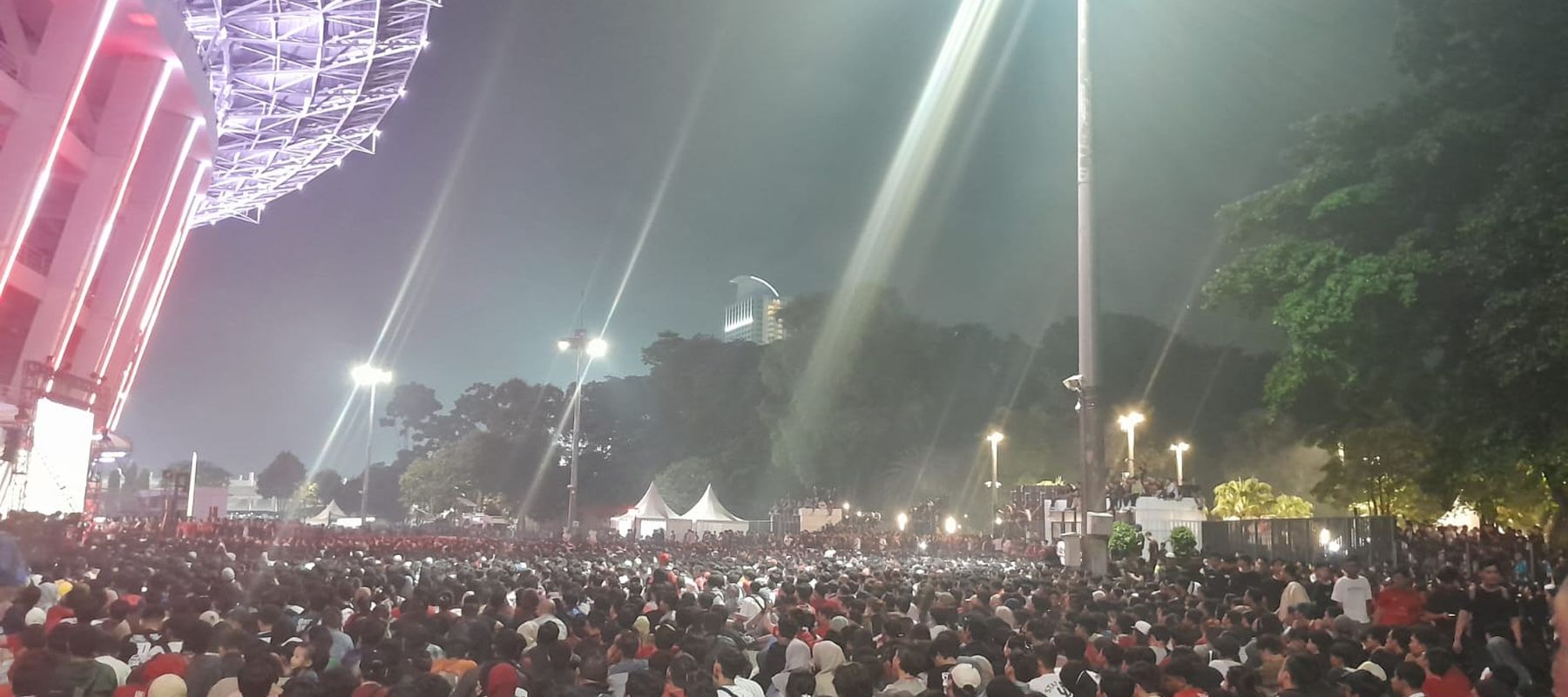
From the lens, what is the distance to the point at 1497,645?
9.04 metres

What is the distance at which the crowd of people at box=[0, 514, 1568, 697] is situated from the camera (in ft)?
23.4

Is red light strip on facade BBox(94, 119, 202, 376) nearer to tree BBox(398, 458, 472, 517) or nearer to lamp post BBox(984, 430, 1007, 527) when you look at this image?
lamp post BBox(984, 430, 1007, 527)

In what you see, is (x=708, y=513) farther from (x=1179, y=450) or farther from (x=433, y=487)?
(x=433, y=487)

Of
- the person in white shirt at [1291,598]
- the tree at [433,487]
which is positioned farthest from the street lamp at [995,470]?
the tree at [433,487]

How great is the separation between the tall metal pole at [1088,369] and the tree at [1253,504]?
21.7 metres

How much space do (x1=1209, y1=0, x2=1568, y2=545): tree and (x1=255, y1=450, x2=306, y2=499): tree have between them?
109547mm

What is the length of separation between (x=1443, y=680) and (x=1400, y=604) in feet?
14.2

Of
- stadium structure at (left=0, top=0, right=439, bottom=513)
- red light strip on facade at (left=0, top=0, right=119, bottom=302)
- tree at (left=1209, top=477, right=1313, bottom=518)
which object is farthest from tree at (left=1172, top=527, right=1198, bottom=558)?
red light strip on facade at (left=0, top=0, right=119, bottom=302)

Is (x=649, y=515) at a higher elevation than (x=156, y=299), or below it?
below

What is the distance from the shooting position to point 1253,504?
3659 cm

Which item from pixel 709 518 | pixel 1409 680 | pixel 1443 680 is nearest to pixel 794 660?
pixel 1409 680

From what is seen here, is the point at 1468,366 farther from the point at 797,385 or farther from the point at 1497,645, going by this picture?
the point at 797,385

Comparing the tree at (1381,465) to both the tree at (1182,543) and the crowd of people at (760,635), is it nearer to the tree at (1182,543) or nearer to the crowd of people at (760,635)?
the tree at (1182,543)

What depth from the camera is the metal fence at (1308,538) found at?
19.2m
